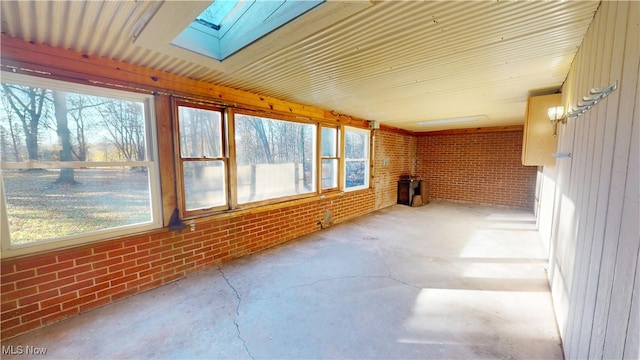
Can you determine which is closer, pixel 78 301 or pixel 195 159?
pixel 78 301

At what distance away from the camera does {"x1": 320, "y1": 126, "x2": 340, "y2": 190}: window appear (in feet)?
15.9

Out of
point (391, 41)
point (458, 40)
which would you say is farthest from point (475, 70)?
point (391, 41)

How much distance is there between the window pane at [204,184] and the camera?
115 inches

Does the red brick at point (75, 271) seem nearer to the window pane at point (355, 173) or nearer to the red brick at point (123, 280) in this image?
the red brick at point (123, 280)

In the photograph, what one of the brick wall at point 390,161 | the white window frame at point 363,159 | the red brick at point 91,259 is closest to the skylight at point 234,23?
the red brick at point 91,259

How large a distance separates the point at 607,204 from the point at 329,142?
4048mm

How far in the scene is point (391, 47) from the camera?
197cm

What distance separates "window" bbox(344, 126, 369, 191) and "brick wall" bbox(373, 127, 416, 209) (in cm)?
34

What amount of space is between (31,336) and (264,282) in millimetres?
1840

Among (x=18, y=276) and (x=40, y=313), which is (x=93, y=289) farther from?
(x=18, y=276)

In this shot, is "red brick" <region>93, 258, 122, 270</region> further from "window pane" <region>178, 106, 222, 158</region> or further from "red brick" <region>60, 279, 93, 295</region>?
"window pane" <region>178, 106, 222, 158</region>

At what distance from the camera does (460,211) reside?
250 inches

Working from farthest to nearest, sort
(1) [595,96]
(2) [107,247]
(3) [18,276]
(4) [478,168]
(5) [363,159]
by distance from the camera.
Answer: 1. (4) [478,168]
2. (5) [363,159]
3. (2) [107,247]
4. (3) [18,276]
5. (1) [595,96]

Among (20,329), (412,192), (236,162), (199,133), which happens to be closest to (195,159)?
(199,133)
